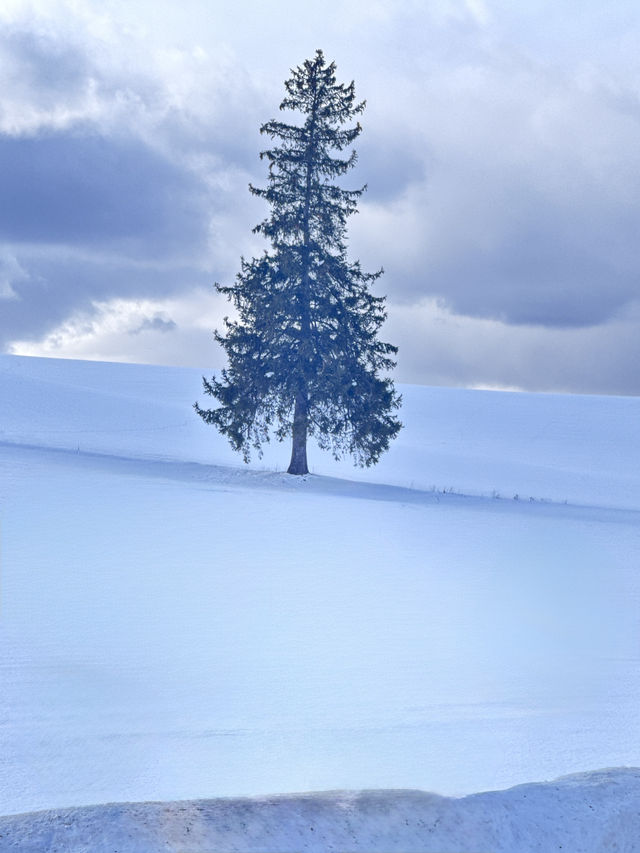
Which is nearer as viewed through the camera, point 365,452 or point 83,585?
point 83,585

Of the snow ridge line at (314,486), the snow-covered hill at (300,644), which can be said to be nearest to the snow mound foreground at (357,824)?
the snow-covered hill at (300,644)

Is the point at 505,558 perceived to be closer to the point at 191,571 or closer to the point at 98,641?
the point at 191,571

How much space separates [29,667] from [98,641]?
3.15ft

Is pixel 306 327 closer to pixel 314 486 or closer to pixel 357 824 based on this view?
pixel 314 486

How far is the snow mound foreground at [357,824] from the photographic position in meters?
2.57

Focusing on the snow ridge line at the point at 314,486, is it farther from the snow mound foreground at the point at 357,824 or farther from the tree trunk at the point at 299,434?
the snow mound foreground at the point at 357,824

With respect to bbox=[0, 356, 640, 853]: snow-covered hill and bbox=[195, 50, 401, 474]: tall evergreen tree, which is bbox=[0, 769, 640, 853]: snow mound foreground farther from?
bbox=[195, 50, 401, 474]: tall evergreen tree

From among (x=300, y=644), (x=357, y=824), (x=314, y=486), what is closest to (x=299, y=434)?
(x=314, y=486)

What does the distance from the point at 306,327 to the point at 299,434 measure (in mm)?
3149

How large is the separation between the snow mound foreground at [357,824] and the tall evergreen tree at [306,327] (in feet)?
66.6

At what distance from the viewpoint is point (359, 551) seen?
44.3 ft

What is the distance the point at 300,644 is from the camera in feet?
27.1

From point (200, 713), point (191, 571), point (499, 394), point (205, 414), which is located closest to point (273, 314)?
point (205, 414)

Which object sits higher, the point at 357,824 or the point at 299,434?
the point at 299,434
